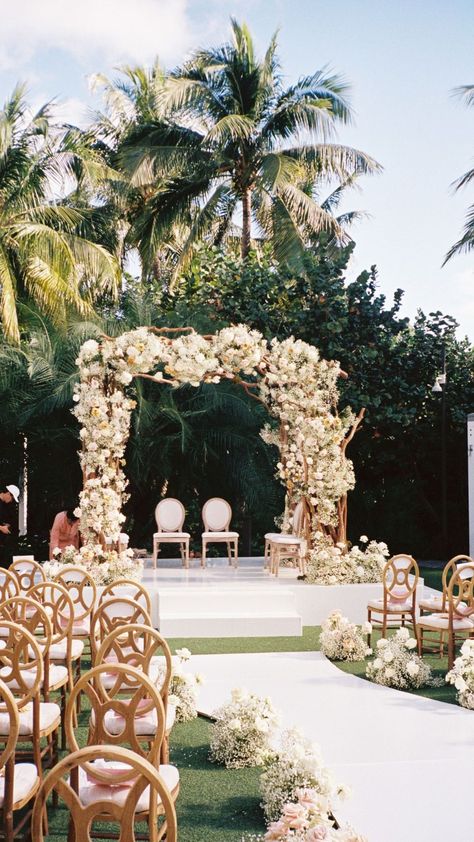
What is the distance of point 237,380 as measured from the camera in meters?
11.3

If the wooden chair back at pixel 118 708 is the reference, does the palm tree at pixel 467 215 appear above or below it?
above

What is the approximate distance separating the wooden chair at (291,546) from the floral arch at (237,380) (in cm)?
18

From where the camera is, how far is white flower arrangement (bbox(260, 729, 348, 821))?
4.07 m

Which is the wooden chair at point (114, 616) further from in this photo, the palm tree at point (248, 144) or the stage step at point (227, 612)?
the palm tree at point (248, 144)

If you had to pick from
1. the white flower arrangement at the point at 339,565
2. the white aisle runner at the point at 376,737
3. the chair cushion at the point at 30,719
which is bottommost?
the white aisle runner at the point at 376,737

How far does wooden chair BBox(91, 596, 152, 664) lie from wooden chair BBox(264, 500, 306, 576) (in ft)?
18.3

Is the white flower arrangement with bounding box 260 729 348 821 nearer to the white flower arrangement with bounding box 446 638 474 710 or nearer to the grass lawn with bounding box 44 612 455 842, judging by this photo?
the grass lawn with bounding box 44 612 455 842

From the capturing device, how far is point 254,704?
520cm

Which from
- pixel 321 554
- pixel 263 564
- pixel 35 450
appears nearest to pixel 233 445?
pixel 263 564

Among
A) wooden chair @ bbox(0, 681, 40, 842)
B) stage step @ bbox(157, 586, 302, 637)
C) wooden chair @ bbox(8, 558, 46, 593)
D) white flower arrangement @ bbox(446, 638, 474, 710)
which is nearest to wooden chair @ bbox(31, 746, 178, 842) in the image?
wooden chair @ bbox(0, 681, 40, 842)

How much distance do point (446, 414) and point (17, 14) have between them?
11.4 meters

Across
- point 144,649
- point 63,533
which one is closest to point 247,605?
point 63,533

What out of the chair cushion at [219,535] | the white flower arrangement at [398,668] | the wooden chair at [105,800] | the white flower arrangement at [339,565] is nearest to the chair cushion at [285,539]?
the white flower arrangement at [339,565]

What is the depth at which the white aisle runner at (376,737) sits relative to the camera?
410cm
